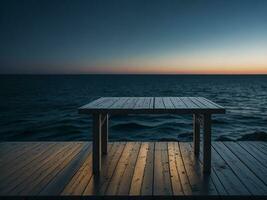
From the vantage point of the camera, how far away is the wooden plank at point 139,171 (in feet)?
12.4

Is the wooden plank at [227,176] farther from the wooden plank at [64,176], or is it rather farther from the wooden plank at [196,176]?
the wooden plank at [64,176]

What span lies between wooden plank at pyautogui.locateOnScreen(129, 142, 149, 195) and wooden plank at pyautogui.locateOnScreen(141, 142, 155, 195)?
0.15ft

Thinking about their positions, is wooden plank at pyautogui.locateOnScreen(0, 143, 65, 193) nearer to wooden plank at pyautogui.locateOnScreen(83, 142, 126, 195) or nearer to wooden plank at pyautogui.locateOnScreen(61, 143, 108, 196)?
wooden plank at pyautogui.locateOnScreen(61, 143, 108, 196)

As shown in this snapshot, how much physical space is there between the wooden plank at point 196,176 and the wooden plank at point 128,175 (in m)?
0.87

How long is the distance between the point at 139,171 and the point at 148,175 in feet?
0.75

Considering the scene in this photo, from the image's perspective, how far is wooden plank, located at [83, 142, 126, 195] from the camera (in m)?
3.74

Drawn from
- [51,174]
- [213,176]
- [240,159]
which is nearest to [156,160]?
[213,176]

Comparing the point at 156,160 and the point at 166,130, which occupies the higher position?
the point at 156,160

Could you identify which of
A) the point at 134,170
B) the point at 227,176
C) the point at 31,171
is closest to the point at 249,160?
the point at 227,176

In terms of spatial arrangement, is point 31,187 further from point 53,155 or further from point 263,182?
point 263,182

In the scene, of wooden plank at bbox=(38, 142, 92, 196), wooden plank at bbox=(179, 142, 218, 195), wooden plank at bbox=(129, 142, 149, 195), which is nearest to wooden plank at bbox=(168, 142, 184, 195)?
wooden plank at bbox=(179, 142, 218, 195)

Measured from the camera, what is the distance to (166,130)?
51.4 feet

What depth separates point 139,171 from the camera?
4543 mm
